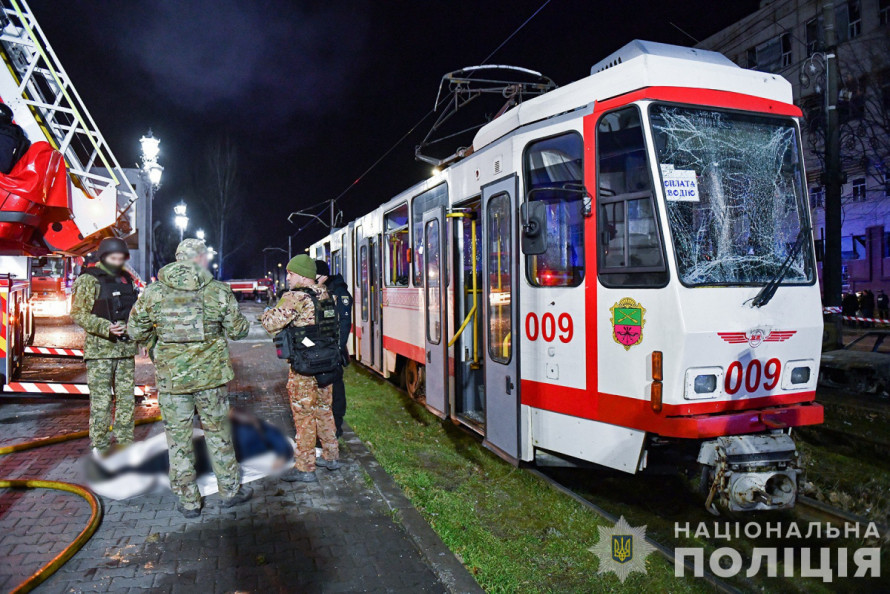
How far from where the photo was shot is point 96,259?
614cm

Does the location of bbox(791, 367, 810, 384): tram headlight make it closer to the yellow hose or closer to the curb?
the curb

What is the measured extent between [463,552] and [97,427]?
391 centimetres

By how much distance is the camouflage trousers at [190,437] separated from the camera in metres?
4.66

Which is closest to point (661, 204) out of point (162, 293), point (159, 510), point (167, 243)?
point (162, 293)

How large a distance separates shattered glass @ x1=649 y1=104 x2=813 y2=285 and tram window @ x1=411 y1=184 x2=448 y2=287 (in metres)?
3.43

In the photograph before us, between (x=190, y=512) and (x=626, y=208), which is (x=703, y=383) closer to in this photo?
(x=626, y=208)

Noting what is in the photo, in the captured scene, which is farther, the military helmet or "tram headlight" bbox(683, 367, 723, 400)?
the military helmet

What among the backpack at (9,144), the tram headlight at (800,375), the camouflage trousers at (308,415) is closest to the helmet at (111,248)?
the backpack at (9,144)

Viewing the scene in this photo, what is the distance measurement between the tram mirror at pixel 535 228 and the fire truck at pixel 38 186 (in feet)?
17.7

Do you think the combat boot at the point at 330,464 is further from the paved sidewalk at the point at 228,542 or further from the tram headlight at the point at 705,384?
the tram headlight at the point at 705,384

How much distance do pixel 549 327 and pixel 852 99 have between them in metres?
21.7

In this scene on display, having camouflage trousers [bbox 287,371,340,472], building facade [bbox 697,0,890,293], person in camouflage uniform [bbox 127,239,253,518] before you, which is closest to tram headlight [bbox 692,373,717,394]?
camouflage trousers [bbox 287,371,340,472]

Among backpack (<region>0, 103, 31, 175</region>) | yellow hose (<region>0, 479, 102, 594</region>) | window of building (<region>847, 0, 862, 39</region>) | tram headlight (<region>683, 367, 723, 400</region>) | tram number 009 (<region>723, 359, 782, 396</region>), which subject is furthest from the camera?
window of building (<region>847, 0, 862, 39</region>)

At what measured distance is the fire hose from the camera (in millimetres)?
3555
